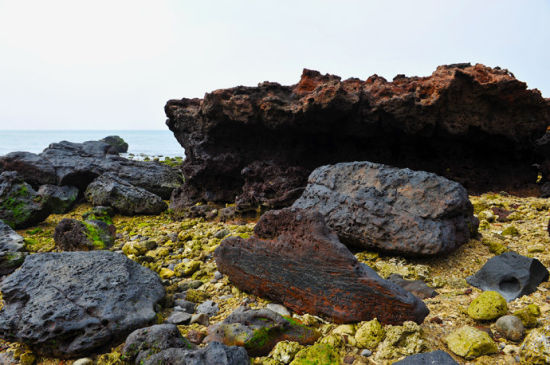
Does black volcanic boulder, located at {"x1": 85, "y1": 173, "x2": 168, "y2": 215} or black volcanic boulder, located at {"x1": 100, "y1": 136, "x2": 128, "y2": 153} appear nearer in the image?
black volcanic boulder, located at {"x1": 85, "y1": 173, "x2": 168, "y2": 215}

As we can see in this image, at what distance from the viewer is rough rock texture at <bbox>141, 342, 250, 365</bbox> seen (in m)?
2.30

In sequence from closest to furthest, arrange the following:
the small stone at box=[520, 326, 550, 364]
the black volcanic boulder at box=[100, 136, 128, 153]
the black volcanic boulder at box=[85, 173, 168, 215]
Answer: the small stone at box=[520, 326, 550, 364]
the black volcanic boulder at box=[85, 173, 168, 215]
the black volcanic boulder at box=[100, 136, 128, 153]

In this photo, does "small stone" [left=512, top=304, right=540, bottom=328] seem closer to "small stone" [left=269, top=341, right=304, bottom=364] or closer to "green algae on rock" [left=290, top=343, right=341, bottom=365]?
"green algae on rock" [left=290, top=343, right=341, bottom=365]

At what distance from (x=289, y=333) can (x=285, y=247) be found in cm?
96

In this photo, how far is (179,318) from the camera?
3408mm

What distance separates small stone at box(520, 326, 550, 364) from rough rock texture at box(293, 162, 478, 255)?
1854 millimetres

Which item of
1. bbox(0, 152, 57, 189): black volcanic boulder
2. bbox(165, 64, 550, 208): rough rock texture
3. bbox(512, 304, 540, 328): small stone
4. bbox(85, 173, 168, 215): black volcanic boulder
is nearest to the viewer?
bbox(512, 304, 540, 328): small stone

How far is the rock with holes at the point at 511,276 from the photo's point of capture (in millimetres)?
3082

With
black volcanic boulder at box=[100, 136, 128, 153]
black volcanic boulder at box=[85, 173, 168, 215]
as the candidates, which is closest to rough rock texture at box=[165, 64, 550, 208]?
black volcanic boulder at box=[85, 173, 168, 215]

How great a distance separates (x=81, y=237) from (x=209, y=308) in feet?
11.3

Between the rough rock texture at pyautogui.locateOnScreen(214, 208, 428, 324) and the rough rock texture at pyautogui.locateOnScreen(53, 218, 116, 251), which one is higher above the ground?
the rough rock texture at pyautogui.locateOnScreen(214, 208, 428, 324)

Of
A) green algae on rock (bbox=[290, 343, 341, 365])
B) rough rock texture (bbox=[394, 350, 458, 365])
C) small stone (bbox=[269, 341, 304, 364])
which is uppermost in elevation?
rough rock texture (bbox=[394, 350, 458, 365])

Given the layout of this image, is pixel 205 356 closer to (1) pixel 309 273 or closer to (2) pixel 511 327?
(1) pixel 309 273

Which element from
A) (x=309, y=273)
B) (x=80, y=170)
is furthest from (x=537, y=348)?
(x=80, y=170)
